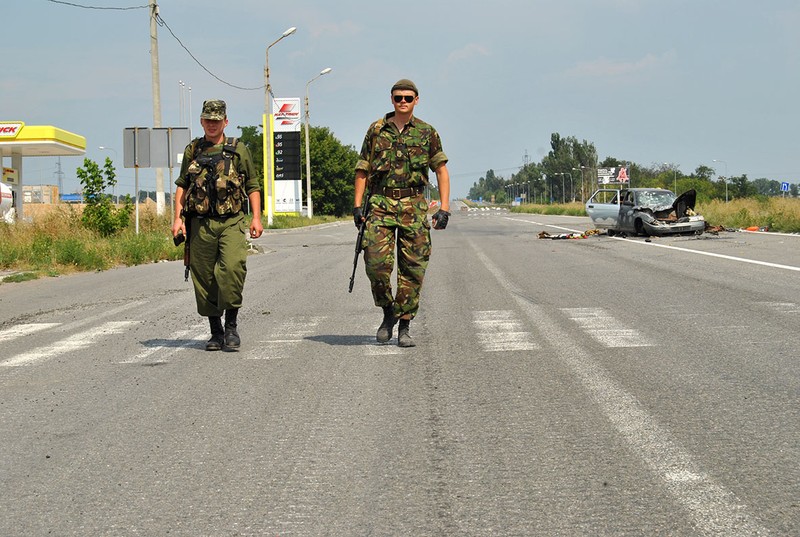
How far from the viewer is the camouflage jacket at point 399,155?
7188 mm

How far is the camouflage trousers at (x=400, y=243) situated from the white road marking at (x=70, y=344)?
2.59 meters

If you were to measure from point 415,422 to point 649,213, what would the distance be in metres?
21.9

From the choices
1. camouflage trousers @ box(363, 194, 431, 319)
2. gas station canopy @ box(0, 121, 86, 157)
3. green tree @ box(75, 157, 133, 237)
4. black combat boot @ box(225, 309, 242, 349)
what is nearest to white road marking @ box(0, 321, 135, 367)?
black combat boot @ box(225, 309, 242, 349)

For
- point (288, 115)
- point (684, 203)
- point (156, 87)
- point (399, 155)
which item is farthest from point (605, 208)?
point (288, 115)

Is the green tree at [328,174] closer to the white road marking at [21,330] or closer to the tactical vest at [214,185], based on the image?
the white road marking at [21,330]

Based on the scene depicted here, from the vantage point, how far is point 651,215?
2555 centimetres

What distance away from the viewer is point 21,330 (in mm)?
9188

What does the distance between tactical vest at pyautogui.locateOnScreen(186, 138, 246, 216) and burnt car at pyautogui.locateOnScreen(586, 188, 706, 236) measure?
18.8m

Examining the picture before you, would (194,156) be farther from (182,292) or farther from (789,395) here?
(182,292)

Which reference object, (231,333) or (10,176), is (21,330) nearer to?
(231,333)

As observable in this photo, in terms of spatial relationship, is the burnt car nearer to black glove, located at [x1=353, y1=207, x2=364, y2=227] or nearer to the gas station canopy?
black glove, located at [x1=353, y1=207, x2=364, y2=227]

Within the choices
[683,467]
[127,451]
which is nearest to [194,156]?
[127,451]

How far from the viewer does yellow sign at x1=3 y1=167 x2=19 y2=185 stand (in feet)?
129

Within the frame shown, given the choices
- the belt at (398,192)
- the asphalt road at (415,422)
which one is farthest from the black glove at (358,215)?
the asphalt road at (415,422)
